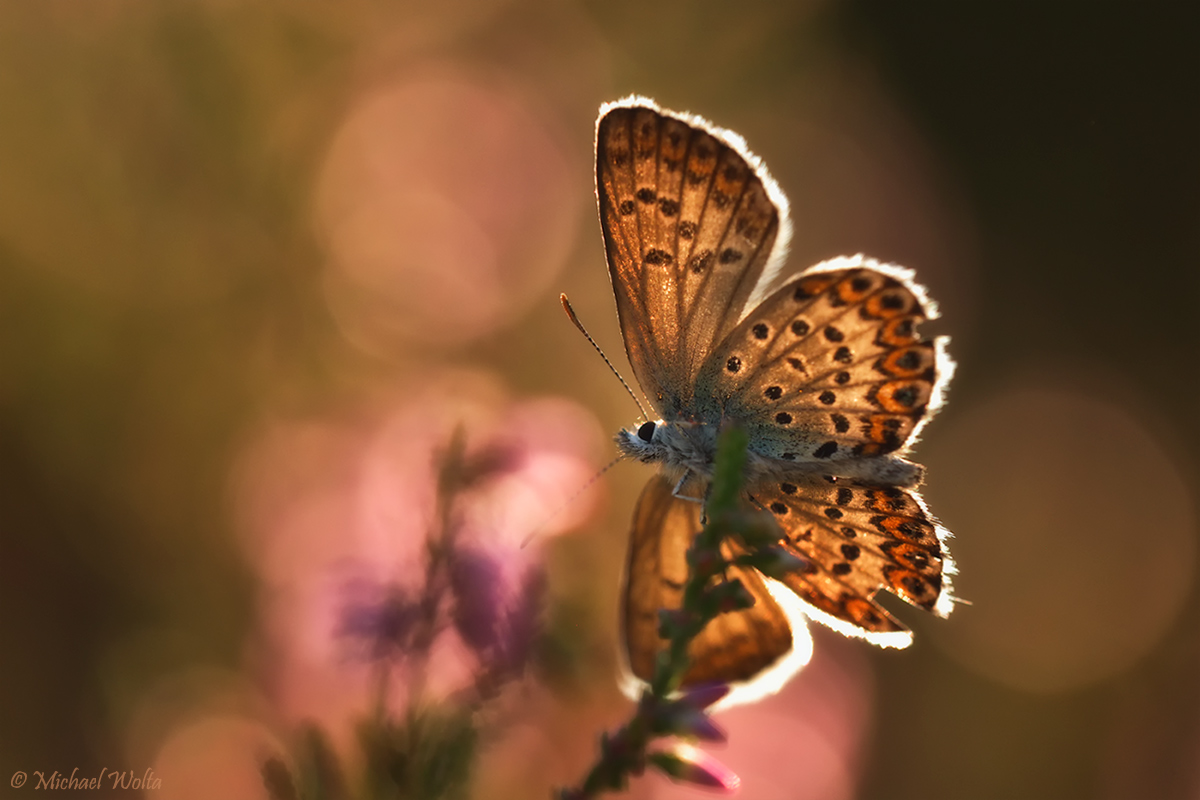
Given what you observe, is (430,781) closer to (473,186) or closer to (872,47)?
(473,186)

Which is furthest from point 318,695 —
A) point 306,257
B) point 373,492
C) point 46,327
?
point 306,257

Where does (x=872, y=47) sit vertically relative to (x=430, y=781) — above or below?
above

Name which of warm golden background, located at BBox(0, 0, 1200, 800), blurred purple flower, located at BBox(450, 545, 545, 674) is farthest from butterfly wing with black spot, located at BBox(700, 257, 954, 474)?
blurred purple flower, located at BBox(450, 545, 545, 674)

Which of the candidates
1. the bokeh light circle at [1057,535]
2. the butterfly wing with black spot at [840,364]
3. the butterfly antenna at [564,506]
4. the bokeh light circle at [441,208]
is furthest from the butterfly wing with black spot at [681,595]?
the bokeh light circle at [1057,535]

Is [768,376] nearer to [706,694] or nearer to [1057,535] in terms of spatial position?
[706,694]

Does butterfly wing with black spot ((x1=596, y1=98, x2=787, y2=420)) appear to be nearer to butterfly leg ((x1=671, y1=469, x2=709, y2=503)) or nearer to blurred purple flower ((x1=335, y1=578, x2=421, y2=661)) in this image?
butterfly leg ((x1=671, y1=469, x2=709, y2=503))

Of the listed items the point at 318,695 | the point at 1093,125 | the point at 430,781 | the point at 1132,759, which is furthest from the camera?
the point at 1093,125

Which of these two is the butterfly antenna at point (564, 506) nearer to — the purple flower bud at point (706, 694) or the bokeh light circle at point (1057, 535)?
the purple flower bud at point (706, 694)
